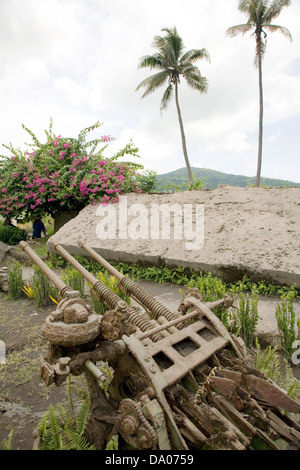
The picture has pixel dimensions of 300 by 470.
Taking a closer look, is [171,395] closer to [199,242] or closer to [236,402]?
[236,402]

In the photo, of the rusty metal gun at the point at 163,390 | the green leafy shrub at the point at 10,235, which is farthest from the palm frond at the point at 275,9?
the rusty metal gun at the point at 163,390

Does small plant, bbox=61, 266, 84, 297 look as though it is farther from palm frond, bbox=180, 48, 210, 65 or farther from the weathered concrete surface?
palm frond, bbox=180, 48, 210, 65

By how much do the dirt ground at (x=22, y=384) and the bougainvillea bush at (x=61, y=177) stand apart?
16.1 feet

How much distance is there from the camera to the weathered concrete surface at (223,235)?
17.4 feet

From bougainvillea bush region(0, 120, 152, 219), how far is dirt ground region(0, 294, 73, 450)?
4.90 metres

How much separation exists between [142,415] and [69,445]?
0.65 meters

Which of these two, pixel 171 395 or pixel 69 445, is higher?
pixel 171 395

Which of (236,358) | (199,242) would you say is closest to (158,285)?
(199,242)

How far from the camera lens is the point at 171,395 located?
1.94 metres

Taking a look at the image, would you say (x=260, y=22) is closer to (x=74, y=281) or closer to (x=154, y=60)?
(x=154, y=60)

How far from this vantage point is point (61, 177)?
986cm

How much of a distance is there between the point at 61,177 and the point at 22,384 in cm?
740
